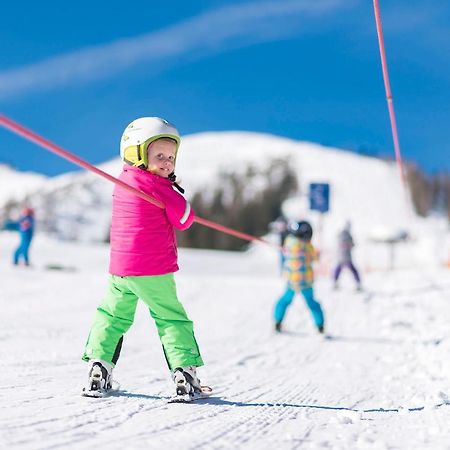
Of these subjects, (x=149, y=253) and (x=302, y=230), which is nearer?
(x=149, y=253)

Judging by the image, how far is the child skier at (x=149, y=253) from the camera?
3.68m

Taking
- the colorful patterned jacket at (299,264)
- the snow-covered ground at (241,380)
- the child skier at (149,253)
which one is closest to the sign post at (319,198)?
the snow-covered ground at (241,380)

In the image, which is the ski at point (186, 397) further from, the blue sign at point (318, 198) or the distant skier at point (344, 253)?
the blue sign at point (318, 198)

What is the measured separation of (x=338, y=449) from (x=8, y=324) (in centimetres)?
517

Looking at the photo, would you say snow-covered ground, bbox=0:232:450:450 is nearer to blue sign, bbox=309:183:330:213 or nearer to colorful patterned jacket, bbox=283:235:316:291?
colorful patterned jacket, bbox=283:235:316:291

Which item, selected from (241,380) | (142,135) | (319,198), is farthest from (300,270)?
(319,198)

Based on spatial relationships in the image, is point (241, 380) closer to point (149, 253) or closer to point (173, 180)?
point (149, 253)

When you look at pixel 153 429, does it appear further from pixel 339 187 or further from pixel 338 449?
pixel 339 187

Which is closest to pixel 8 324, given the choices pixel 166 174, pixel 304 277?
pixel 304 277

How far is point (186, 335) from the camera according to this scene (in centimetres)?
377

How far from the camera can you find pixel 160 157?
372cm

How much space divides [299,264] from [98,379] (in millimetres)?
4538

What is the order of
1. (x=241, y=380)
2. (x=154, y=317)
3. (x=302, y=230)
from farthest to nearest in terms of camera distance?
1. (x=302, y=230)
2. (x=241, y=380)
3. (x=154, y=317)

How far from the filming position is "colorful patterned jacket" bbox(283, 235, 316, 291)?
7852mm
